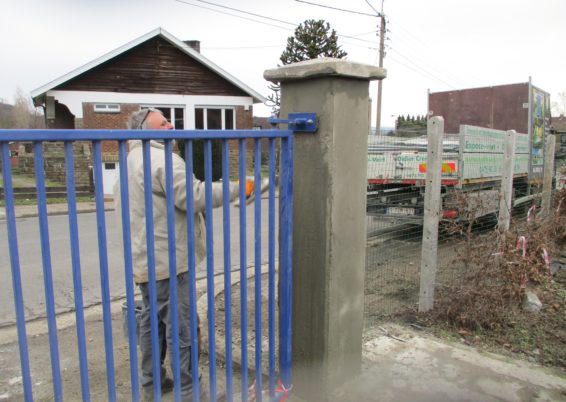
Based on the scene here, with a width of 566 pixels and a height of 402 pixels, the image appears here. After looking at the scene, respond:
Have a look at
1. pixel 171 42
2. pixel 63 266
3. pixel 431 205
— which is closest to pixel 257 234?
pixel 431 205

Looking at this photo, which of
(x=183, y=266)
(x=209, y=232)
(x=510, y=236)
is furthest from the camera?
(x=510, y=236)

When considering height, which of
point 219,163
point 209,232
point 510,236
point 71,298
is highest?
point 219,163

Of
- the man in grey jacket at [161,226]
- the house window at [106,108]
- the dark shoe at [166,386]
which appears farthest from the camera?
the house window at [106,108]

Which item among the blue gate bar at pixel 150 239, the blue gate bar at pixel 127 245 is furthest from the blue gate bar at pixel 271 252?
the blue gate bar at pixel 127 245

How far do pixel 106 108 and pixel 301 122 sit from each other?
19.1m

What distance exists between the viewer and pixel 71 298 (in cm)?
520

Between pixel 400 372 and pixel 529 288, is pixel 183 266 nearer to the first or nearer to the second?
pixel 400 372

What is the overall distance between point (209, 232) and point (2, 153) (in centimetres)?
91

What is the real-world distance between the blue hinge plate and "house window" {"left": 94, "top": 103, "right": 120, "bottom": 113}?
18961mm

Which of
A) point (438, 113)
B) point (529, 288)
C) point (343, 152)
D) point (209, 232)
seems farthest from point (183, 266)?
point (438, 113)

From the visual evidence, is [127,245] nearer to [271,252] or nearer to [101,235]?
[101,235]

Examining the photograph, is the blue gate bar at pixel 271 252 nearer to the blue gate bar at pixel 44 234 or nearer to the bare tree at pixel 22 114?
the blue gate bar at pixel 44 234

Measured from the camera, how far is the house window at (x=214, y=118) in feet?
71.7

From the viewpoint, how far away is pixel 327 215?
8.22 feet
